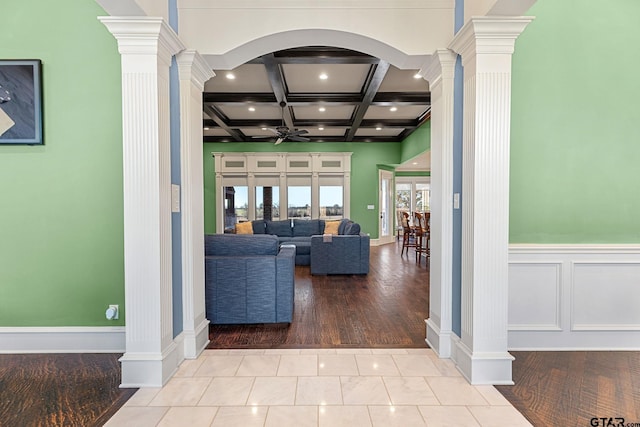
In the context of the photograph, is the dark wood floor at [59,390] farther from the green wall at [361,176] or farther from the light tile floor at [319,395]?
the green wall at [361,176]

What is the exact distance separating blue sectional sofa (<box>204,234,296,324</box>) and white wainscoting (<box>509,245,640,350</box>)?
6.89 ft

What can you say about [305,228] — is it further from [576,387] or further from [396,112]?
[576,387]

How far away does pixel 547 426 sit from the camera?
1.80m

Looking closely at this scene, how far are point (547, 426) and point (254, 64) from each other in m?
4.71

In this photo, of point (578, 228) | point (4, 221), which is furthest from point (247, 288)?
point (578, 228)

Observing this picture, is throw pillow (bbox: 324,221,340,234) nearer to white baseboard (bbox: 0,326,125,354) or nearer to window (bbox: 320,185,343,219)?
window (bbox: 320,185,343,219)

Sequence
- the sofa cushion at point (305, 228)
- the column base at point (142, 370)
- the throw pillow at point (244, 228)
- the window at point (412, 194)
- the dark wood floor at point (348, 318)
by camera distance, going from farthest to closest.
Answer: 1. the window at point (412, 194)
2. the sofa cushion at point (305, 228)
3. the throw pillow at point (244, 228)
4. the dark wood floor at point (348, 318)
5. the column base at point (142, 370)

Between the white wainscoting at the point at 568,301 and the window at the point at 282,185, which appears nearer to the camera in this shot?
the white wainscoting at the point at 568,301

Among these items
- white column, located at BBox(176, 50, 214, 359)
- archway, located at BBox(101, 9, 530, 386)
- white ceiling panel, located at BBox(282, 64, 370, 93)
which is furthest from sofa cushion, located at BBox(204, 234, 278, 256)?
white ceiling panel, located at BBox(282, 64, 370, 93)

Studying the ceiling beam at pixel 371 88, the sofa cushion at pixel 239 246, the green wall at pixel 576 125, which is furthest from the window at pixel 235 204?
the green wall at pixel 576 125

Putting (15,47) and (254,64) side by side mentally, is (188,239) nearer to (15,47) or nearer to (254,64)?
(15,47)

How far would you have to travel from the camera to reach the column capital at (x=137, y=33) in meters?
2.08

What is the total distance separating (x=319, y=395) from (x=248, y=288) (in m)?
1.54

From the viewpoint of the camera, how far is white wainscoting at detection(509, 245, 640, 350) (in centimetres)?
271
